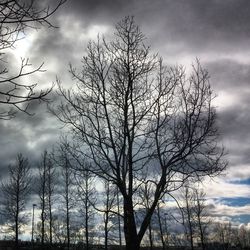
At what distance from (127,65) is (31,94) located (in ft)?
28.6

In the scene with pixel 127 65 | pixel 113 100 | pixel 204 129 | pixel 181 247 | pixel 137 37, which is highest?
pixel 137 37

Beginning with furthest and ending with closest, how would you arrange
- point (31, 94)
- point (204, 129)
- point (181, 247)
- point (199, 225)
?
point (181, 247) → point (199, 225) → point (204, 129) → point (31, 94)

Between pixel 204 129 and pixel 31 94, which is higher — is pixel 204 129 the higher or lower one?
the higher one

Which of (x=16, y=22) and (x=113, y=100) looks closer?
(x=16, y=22)

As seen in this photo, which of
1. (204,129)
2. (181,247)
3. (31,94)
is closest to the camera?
(31,94)

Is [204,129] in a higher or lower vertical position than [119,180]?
higher

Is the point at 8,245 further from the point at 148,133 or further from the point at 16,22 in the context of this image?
the point at 16,22

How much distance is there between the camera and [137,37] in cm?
1284

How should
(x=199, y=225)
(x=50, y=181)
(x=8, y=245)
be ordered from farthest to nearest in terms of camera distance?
(x=199, y=225) → (x=8, y=245) → (x=50, y=181)

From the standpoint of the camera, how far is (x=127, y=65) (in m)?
12.6

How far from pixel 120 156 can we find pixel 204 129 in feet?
8.96

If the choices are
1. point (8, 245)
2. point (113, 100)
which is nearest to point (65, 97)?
point (113, 100)

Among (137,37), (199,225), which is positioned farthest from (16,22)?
(199,225)

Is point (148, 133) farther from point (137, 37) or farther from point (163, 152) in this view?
point (137, 37)
